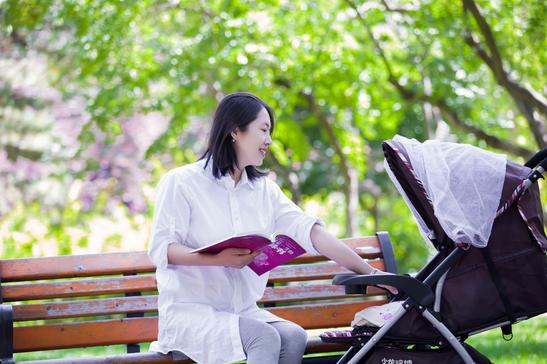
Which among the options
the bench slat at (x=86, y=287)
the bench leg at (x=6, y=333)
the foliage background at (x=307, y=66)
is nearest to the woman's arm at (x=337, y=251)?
the bench slat at (x=86, y=287)

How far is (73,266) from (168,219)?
94 cm

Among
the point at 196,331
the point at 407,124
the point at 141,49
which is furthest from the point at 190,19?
the point at 196,331

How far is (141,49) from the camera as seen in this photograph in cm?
955

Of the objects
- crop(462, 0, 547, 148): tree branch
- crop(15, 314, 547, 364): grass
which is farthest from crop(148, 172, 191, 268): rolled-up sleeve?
crop(462, 0, 547, 148): tree branch

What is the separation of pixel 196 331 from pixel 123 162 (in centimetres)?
1517

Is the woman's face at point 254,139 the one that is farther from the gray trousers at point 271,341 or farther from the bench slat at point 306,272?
the bench slat at point 306,272

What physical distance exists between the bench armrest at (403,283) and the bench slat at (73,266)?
4.73ft

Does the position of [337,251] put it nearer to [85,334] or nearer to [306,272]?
[306,272]

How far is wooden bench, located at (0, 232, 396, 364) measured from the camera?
4676mm

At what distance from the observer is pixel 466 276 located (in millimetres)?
3865

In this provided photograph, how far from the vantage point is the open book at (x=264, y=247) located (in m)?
3.70

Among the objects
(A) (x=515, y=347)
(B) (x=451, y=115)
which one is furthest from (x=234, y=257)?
(B) (x=451, y=115)

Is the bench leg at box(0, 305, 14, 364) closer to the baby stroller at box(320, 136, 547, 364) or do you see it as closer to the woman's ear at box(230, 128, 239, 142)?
the woman's ear at box(230, 128, 239, 142)

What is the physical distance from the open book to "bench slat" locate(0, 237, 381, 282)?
89cm
